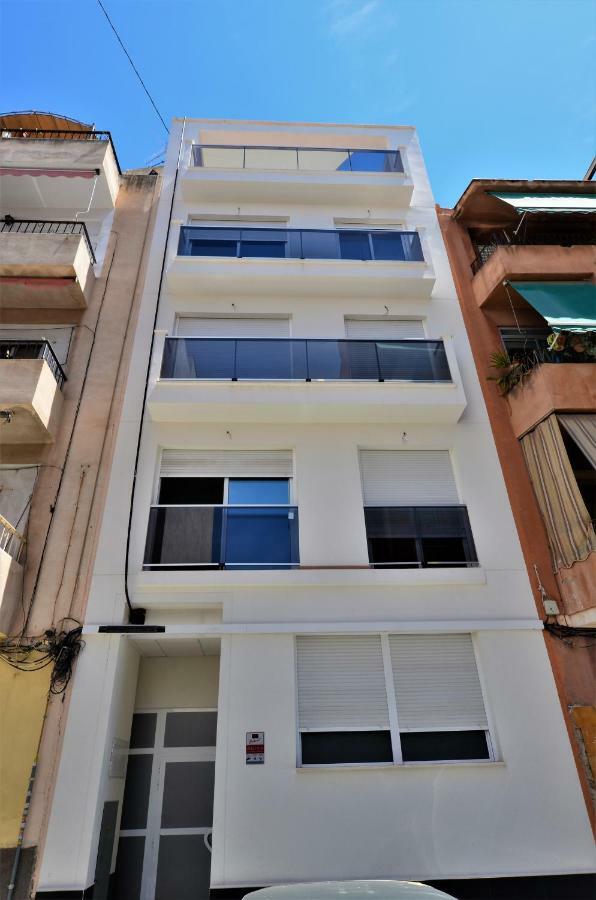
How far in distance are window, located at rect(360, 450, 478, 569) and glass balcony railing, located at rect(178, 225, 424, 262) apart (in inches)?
194

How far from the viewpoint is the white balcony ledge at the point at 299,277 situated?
10414 millimetres

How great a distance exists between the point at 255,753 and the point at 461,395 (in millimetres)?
6532

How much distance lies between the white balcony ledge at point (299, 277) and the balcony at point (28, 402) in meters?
3.35

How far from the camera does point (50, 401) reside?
8555mm

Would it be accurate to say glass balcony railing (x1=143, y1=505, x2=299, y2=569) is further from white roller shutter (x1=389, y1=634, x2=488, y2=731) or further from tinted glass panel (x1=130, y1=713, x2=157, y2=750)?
tinted glass panel (x1=130, y1=713, x2=157, y2=750)

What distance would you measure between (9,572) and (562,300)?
35.8 feet

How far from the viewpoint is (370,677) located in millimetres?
6941

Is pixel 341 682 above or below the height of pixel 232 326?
below

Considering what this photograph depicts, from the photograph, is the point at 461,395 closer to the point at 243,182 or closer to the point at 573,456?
the point at 573,456

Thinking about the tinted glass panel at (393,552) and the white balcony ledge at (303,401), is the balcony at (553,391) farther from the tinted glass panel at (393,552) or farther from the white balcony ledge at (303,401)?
the tinted glass panel at (393,552)

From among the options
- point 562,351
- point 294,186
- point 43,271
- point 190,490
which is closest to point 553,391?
point 562,351

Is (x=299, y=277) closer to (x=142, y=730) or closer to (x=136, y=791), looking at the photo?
(x=142, y=730)

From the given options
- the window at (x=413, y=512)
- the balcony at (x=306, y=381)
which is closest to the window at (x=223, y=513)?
the balcony at (x=306, y=381)

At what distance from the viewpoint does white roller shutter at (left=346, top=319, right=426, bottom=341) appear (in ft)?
34.3
